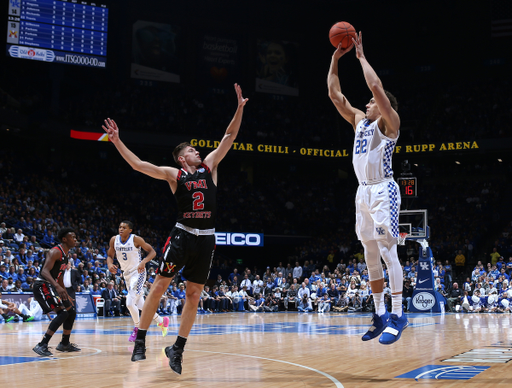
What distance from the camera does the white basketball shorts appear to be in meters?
5.64

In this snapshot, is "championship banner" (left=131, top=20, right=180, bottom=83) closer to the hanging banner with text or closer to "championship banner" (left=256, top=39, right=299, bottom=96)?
the hanging banner with text

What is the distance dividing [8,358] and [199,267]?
297 centimetres

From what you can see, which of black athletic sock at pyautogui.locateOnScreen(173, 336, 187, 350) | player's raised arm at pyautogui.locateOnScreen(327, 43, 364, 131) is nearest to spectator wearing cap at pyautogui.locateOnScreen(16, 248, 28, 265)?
black athletic sock at pyautogui.locateOnScreen(173, 336, 187, 350)

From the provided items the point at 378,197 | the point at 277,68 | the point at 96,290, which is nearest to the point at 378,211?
the point at 378,197

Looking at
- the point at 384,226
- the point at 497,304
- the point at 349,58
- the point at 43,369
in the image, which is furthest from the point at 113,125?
the point at 349,58

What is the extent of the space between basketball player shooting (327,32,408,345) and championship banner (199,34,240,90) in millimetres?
27968

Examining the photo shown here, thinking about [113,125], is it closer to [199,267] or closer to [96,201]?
[199,267]

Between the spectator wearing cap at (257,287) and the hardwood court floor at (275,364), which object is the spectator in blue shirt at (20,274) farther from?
the spectator wearing cap at (257,287)

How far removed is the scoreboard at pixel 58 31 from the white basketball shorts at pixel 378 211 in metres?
22.8

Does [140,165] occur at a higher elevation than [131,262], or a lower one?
higher

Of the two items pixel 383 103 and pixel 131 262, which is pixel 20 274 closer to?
pixel 131 262

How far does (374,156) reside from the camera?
18.9 ft

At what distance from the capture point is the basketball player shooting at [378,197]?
18.4ft

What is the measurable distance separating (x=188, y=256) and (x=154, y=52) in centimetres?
2772
